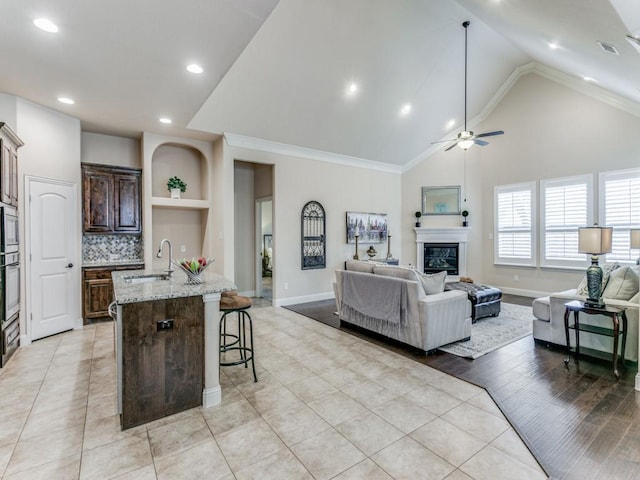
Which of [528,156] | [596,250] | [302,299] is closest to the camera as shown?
[596,250]

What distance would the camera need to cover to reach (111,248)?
559cm

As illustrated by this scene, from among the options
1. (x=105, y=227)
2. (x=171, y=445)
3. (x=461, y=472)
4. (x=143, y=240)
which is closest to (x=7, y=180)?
(x=105, y=227)

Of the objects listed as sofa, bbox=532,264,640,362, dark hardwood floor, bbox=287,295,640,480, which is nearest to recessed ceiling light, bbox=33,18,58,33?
dark hardwood floor, bbox=287,295,640,480

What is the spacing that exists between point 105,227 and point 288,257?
3143 mm

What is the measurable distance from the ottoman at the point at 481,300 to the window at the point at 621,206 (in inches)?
105

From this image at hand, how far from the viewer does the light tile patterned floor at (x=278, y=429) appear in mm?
1916

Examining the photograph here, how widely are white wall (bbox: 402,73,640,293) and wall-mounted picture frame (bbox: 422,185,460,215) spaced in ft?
0.51

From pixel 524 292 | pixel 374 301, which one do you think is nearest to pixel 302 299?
pixel 374 301

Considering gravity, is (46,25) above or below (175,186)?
above

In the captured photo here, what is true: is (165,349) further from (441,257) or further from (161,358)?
(441,257)

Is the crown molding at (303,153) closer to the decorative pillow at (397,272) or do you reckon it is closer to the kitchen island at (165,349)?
the decorative pillow at (397,272)

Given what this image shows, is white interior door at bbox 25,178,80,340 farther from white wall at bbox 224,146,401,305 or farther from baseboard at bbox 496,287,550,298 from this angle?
baseboard at bbox 496,287,550,298

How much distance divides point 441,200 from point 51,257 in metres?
7.87

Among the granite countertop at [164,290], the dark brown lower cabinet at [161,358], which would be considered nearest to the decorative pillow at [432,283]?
the granite countertop at [164,290]
